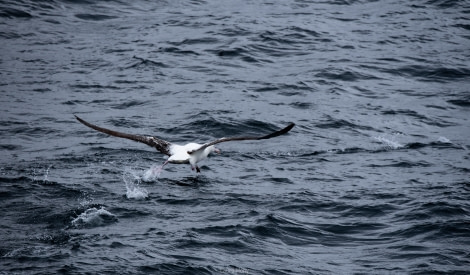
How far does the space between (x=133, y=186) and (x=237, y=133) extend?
14.3 feet

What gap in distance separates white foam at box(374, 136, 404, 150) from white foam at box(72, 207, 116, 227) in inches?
282

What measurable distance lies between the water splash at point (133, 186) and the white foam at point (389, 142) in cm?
580

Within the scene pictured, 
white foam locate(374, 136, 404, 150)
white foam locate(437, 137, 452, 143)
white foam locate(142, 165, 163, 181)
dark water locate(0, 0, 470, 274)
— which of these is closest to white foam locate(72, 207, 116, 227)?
dark water locate(0, 0, 470, 274)

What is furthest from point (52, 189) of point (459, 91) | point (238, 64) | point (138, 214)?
point (459, 91)

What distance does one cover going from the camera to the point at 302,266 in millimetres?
11133

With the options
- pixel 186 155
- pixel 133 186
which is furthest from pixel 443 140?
pixel 133 186

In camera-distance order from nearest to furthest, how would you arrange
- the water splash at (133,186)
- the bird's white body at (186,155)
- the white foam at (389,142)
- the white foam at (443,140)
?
the water splash at (133,186) < the bird's white body at (186,155) < the white foam at (389,142) < the white foam at (443,140)

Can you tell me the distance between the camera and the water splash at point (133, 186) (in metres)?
13.7

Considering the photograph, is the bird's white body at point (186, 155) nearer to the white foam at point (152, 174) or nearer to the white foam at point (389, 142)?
the white foam at point (152, 174)

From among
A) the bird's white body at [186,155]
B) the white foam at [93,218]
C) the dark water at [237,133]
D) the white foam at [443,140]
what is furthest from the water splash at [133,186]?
the white foam at [443,140]

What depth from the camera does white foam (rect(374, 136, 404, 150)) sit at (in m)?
17.2

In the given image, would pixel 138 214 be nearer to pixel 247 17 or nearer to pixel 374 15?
pixel 247 17

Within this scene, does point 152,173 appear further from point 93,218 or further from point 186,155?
point 93,218

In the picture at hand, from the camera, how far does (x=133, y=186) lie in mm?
14188
